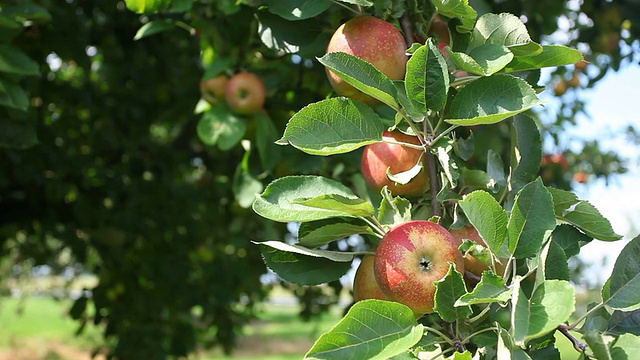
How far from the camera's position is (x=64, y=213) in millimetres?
3457

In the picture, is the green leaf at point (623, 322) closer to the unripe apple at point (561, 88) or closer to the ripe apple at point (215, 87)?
the ripe apple at point (215, 87)

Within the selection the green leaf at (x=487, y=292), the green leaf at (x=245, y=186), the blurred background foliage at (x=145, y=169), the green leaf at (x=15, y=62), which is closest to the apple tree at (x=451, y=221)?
the green leaf at (x=487, y=292)

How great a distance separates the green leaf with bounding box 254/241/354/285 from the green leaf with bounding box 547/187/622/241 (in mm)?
351

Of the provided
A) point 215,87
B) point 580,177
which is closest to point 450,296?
point 215,87

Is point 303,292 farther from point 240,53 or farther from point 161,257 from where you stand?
point 240,53

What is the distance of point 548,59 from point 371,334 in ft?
1.83

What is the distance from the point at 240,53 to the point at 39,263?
2.84 metres

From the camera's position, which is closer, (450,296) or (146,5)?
(450,296)

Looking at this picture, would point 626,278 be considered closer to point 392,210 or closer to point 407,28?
point 392,210

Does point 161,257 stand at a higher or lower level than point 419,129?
lower

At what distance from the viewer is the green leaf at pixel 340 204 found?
1024mm

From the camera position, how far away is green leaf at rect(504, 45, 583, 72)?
43.7 inches

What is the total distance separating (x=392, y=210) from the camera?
111cm

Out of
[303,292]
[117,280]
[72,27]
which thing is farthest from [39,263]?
[72,27]
